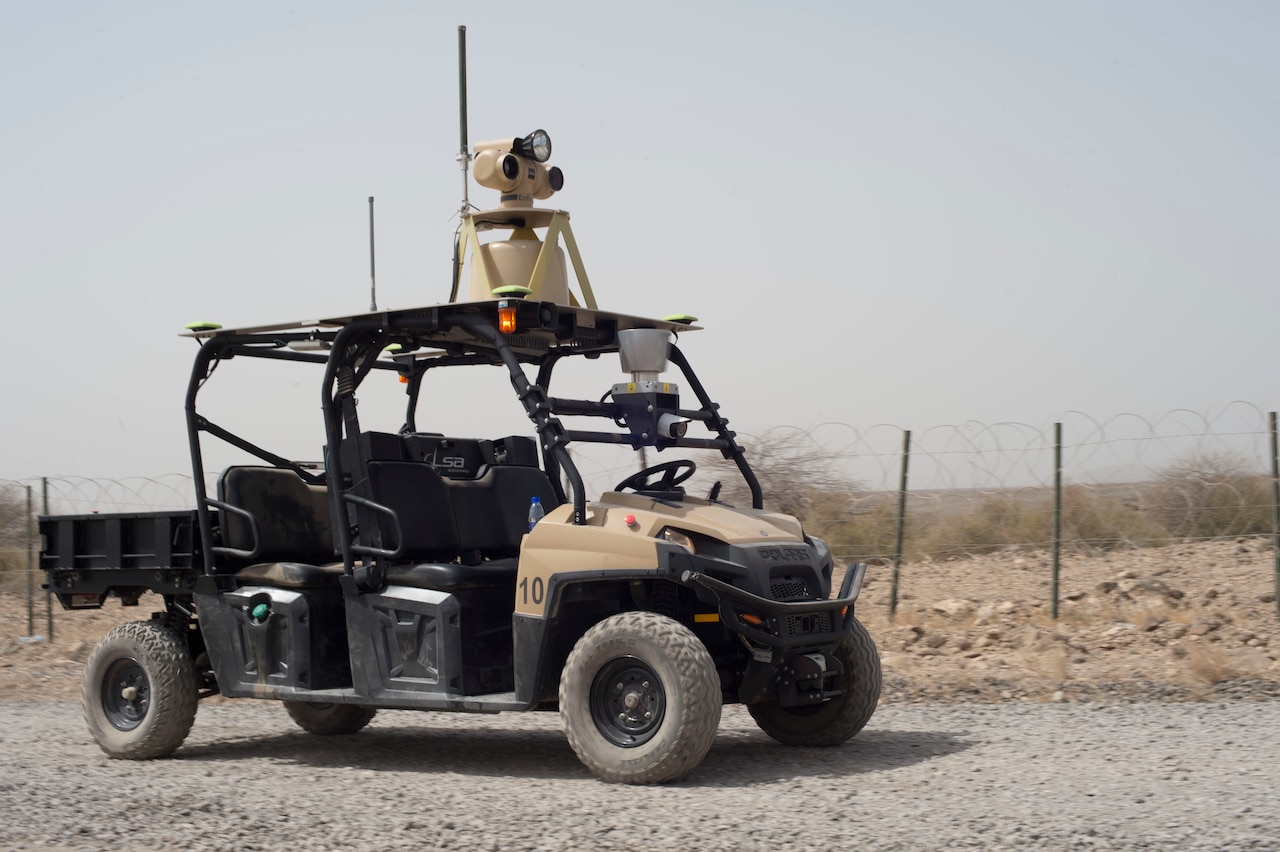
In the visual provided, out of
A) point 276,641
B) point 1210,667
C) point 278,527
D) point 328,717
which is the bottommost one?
point 328,717

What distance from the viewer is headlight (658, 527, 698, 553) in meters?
7.30

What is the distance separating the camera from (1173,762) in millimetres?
7223

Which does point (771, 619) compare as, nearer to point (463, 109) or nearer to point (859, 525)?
point (463, 109)

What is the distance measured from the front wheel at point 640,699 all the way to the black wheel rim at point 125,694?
3299 mm

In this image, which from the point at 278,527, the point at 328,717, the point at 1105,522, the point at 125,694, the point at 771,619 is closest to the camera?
the point at 771,619

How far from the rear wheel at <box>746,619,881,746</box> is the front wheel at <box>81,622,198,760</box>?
3608 mm

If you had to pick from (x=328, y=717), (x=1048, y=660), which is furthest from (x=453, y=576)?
(x=1048, y=660)

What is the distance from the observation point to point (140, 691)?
901 centimetres

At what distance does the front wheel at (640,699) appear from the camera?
6.89m

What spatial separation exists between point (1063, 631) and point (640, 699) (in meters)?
6.43

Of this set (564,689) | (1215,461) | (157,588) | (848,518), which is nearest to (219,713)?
(157,588)

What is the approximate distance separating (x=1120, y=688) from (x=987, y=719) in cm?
157

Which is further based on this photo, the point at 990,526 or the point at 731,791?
the point at 990,526

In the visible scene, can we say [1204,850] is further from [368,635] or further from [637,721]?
[368,635]
